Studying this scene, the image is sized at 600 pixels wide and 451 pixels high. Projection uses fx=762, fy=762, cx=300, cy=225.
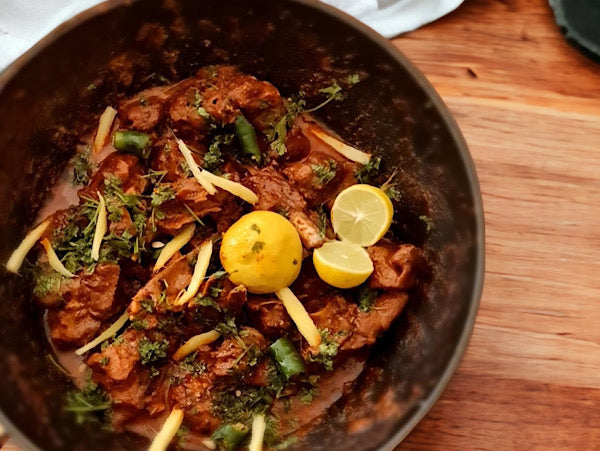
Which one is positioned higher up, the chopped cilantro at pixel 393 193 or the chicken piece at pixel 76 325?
the chicken piece at pixel 76 325

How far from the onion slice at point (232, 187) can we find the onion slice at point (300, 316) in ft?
1.03

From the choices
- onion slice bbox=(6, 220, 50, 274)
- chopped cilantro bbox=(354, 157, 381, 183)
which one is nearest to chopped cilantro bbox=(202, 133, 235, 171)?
chopped cilantro bbox=(354, 157, 381, 183)

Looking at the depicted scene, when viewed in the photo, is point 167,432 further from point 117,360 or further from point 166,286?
point 166,286

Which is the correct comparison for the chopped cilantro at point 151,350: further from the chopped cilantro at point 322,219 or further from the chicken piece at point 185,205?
the chopped cilantro at point 322,219

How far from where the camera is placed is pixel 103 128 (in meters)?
2.55

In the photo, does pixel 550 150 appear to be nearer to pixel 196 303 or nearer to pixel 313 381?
pixel 313 381

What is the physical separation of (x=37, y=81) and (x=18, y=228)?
49 centimetres

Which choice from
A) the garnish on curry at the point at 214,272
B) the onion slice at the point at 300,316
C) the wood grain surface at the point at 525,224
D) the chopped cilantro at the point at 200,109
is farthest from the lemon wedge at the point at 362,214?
the chopped cilantro at the point at 200,109

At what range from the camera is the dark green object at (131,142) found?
247 cm

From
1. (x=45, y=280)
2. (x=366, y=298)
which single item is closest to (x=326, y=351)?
(x=366, y=298)

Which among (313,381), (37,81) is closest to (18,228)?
(37,81)

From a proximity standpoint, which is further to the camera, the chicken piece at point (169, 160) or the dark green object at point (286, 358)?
the chicken piece at point (169, 160)

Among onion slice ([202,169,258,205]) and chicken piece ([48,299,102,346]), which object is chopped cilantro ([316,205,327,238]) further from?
chicken piece ([48,299,102,346])

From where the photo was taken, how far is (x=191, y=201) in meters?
2.41
